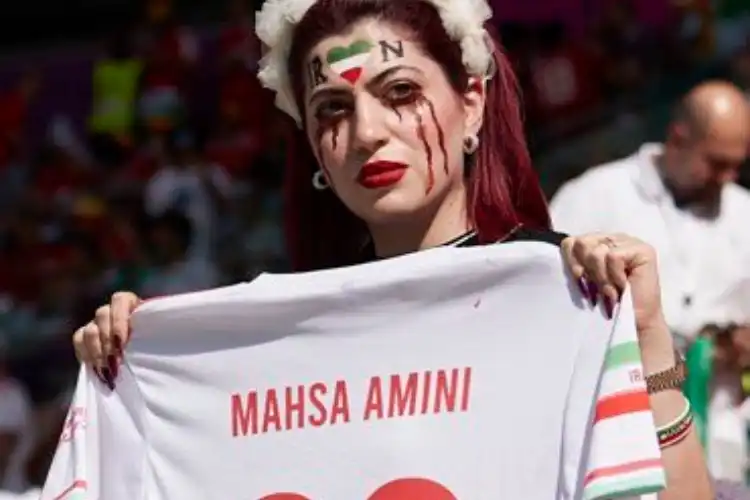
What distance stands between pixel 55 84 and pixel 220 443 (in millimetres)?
8440

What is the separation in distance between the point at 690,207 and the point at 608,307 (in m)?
2.79

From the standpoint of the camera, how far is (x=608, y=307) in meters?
2.50

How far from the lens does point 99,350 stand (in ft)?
9.57

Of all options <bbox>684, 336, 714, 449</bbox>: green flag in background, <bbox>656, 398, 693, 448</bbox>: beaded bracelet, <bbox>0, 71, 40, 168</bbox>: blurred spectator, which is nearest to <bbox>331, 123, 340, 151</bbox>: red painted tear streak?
<bbox>656, 398, 693, 448</bbox>: beaded bracelet

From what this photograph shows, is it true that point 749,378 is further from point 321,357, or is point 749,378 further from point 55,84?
point 55,84

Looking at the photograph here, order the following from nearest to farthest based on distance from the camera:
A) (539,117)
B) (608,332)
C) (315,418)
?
(608,332), (315,418), (539,117)

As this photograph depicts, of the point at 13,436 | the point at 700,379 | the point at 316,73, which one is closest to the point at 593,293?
the point at 316,73

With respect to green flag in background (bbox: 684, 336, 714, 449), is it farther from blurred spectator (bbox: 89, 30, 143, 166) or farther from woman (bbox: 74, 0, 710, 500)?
blurred spectator (bbox: 89, 30, 143, 166)

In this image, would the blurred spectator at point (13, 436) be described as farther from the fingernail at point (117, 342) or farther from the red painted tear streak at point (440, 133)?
the red painted tear streak at point (440, 133)

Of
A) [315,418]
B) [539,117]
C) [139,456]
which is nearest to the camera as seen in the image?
[315,418]

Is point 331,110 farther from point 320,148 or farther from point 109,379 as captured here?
point 109,379

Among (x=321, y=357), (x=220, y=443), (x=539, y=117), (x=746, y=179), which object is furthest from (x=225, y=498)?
(x=539, y=117)

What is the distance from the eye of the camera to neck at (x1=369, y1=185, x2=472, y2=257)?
2.84m

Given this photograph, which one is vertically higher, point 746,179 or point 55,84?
point 55,84
